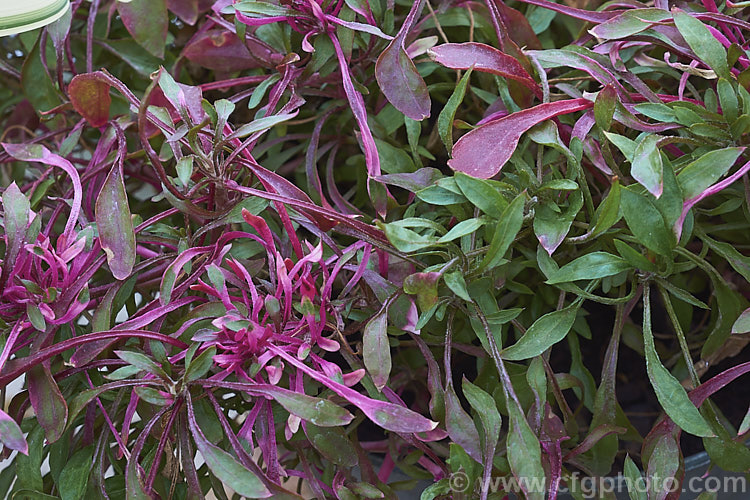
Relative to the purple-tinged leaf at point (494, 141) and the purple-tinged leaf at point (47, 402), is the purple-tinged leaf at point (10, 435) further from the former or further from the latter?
the purple-tinged leaf at point (494, 141)

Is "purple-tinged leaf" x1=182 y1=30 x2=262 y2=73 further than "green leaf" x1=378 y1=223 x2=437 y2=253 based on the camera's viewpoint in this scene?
Yes

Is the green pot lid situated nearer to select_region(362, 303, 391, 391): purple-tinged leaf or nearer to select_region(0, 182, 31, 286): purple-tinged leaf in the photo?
select_region(0, 182, 31, 286): purple-tinged leaf

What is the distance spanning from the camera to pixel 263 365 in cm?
25

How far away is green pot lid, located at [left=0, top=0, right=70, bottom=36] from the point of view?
0.82ft

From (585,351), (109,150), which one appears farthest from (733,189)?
(109,150)

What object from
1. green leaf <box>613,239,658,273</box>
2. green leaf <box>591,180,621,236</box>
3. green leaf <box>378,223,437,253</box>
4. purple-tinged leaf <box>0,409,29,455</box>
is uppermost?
green leaf <box>591,180,621,236</box>

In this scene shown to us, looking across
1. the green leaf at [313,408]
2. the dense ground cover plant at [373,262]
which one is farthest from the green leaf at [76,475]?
the green leaf at [313,408]

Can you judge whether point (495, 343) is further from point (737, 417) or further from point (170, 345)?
point (737, 417)

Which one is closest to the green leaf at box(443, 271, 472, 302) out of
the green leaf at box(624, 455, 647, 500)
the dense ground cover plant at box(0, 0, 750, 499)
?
the dense ground cover plant at box(0, 0, 750, 499)

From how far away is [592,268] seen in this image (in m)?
0.26

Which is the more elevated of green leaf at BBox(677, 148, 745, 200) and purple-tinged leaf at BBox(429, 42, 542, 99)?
purple-tinged leaf at BBox(429, 42, 542, 99)

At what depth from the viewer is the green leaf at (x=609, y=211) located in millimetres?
243

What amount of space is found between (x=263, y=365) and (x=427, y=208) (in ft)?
0.40

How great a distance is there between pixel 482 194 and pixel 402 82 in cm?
7
